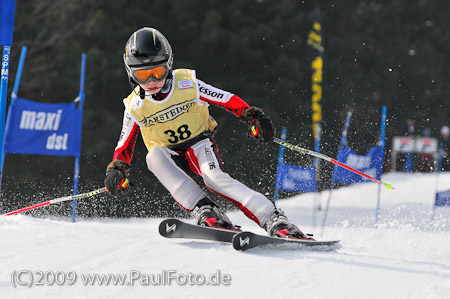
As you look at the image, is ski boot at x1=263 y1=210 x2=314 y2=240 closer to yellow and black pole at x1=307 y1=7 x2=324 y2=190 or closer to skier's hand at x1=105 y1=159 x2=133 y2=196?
skier's hand at x1=105 y1=159 x2=133 y2=196

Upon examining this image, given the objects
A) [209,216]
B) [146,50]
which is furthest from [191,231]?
[146,50]

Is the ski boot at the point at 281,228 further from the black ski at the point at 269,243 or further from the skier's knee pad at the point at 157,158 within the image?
the skier's knee pad at the point at 157,158

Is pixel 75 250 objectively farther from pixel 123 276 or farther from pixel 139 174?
pixel 139 174

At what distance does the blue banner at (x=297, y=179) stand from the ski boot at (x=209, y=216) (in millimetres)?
3949

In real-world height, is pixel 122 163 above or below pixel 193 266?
above

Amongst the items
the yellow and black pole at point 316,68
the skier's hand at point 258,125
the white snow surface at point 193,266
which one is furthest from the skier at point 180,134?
the yellow and black pole at point 316,68

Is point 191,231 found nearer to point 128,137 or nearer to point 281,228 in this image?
point 281,228

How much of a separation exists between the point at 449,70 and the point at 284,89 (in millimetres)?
12387

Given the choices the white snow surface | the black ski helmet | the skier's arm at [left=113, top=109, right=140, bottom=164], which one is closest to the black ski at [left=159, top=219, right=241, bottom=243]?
the white snow surface

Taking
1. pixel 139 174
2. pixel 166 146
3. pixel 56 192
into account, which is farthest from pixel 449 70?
pixel 166 146

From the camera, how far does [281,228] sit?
4020mm

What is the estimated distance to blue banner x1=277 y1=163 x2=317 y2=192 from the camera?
26.8 ft

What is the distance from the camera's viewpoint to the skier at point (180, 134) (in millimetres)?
4152

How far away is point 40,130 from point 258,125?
3938mm
